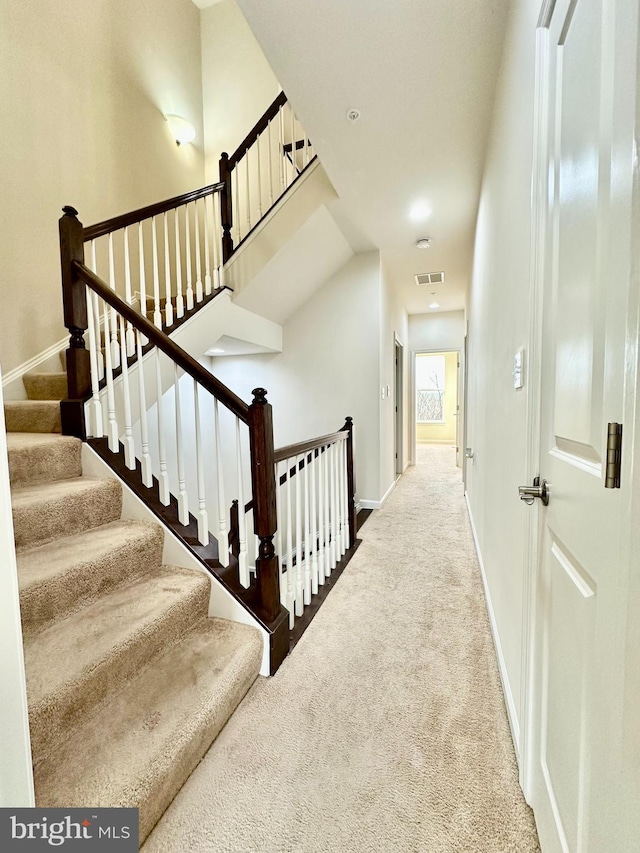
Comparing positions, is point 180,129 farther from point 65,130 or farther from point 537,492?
point 537,492

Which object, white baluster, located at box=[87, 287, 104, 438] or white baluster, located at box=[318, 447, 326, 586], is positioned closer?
white baluster, located at box=[87, 287, 104, 438]

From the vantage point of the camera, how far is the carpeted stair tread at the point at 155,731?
932mm

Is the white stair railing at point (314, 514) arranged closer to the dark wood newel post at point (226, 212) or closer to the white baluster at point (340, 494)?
the white baluster at point (340, 494)

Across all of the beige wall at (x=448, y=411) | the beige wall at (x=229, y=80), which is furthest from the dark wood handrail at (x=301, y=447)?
the beige wall at (x=448, y=411)

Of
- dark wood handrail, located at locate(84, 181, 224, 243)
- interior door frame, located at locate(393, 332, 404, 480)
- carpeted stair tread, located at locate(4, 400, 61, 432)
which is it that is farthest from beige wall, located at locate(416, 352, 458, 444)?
carpeted stair tread, located at locate(4, 400, 61, 432)

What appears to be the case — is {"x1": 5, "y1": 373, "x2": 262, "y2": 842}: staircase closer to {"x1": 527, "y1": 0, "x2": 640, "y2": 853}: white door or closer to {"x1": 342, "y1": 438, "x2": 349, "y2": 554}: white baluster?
{"x1": 527, "y1": 0, "x2": 640, "y2": 853}: white door

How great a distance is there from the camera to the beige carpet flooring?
3.21 feet

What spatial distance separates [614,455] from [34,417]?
2573 mm

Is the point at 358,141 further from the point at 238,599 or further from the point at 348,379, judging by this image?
the point at 238,599

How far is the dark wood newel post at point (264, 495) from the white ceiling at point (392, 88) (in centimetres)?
171

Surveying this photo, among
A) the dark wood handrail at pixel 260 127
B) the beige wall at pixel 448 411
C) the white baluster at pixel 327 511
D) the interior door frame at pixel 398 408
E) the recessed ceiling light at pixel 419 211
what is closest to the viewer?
the white baluster at pixel 327 511

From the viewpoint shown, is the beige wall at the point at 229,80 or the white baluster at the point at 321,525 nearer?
the white baluster at the point at 321,525

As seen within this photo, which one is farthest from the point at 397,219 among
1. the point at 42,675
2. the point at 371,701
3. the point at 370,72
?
the point at 42,675

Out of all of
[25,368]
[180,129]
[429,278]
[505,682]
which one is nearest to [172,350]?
[25,368]
